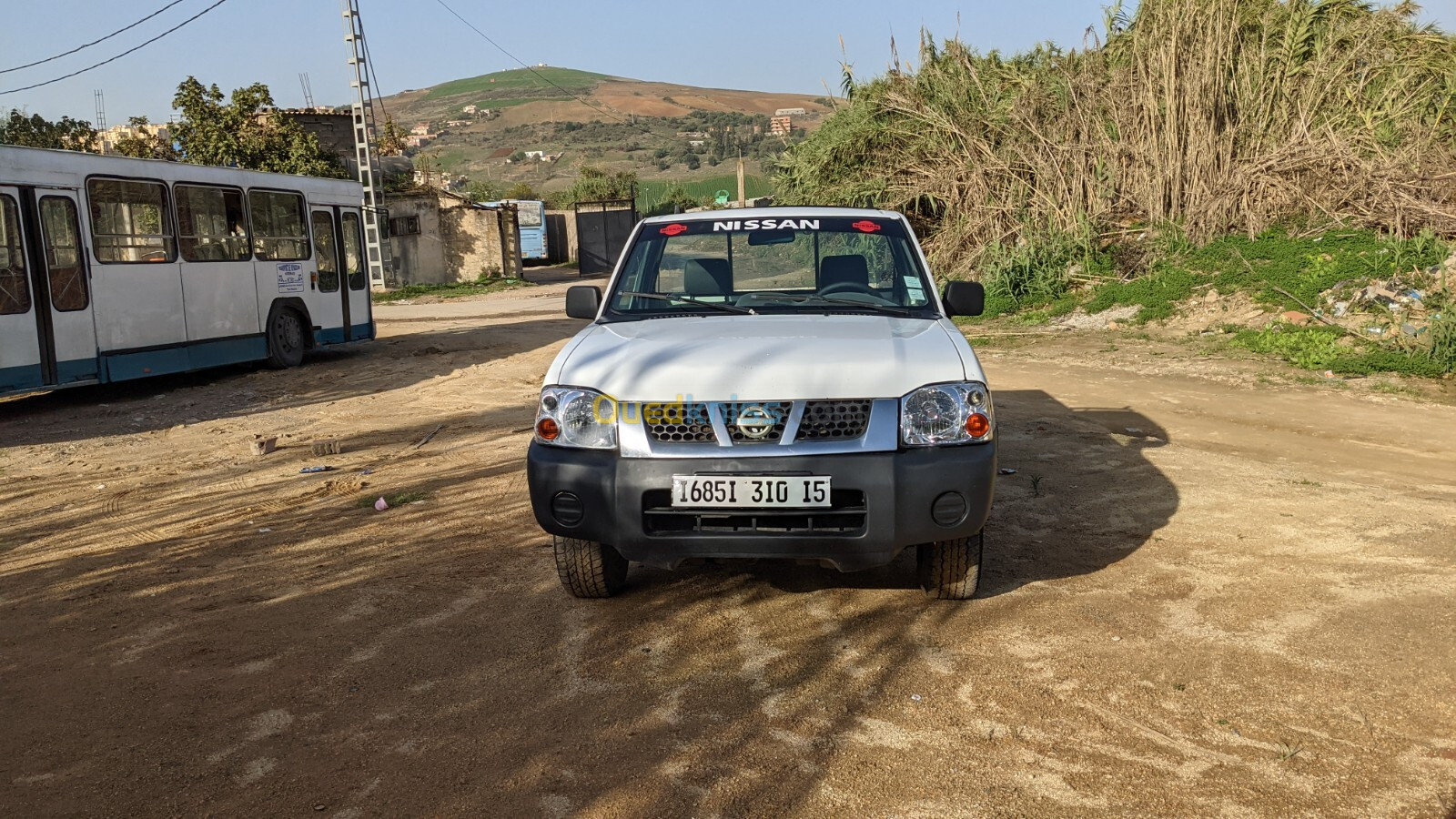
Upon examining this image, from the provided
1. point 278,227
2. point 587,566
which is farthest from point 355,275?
point 587,566

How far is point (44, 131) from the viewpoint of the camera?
43.7m

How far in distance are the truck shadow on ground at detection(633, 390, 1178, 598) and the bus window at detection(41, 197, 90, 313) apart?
9038 mm

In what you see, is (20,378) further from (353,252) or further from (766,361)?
(766,361)

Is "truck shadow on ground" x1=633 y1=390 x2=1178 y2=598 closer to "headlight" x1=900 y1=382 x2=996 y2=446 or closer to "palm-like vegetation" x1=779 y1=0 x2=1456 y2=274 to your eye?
"headlight" x1=900 y1=382 x2=996 y2=446

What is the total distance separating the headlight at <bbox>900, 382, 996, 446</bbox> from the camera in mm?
4227

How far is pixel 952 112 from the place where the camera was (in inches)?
811

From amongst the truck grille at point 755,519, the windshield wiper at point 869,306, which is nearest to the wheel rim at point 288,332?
the windshield wiper at point 869,306

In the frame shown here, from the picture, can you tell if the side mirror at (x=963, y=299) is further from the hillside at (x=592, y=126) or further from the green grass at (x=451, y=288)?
the hillside at (x=592, y=126)

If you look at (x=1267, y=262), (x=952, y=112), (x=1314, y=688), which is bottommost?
(x=1314, y=688)

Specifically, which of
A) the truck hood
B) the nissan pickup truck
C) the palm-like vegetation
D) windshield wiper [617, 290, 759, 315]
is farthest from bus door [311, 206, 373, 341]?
the nissan pickup truck

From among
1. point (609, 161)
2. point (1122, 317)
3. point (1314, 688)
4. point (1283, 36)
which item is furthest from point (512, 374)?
point (609, 161)

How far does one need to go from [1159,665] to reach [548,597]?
252cm

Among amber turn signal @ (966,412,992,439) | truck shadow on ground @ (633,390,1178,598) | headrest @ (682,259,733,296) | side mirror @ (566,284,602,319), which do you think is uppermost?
headrest @ (682,259,733,296)

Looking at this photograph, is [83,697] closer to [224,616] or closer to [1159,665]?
[224,616]
